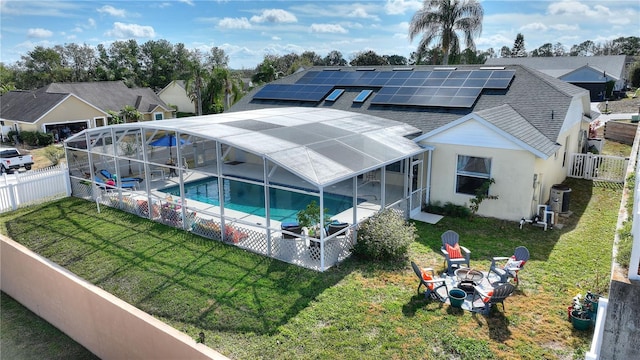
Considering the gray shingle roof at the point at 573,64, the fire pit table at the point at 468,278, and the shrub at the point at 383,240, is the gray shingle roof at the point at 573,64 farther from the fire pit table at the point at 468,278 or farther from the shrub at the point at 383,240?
the fire pit table at the point at 468,278

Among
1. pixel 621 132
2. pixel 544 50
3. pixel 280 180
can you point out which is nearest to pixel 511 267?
pixel 280 180

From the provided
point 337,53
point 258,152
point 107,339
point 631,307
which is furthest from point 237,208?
point 337,53

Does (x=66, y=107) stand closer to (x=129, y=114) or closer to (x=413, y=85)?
(x=129, y=114)

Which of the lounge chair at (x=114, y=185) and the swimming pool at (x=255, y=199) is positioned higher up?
the lounge chair at (x=114, y=185)

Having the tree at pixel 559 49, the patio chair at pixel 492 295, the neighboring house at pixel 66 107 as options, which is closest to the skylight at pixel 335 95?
the patio chair at pixel 492 295

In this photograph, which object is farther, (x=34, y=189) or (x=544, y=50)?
(x=544, y=50)

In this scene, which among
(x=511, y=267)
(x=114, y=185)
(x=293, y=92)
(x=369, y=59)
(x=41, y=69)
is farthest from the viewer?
(x=369, y=59)
